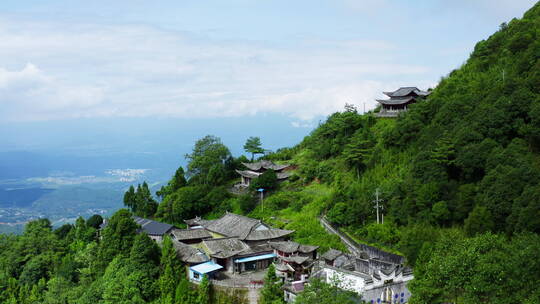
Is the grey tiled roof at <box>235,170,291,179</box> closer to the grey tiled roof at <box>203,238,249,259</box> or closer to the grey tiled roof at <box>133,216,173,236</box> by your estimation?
the grey tiled roof at <box>133,216,173,236</box>

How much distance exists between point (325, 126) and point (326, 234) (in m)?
17.4

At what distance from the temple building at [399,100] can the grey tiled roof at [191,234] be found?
63.0 feet

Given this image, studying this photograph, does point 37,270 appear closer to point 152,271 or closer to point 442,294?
point 152,271

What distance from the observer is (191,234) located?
109 feet

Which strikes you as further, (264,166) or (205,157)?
(205,157)

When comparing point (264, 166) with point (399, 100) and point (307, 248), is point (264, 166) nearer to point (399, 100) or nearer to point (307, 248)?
point (399, 100)

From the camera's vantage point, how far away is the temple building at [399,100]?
4106 cm

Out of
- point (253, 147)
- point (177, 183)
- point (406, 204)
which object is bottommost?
point (177, 183)

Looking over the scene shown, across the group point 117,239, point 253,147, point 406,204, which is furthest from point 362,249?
point 253,147

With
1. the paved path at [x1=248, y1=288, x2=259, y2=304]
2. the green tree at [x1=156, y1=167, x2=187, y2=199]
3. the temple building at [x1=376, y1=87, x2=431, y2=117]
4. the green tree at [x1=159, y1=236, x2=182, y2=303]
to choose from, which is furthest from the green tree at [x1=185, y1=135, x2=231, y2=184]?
the paved path at [x1=248, y1=288, x2=259, y2=304]

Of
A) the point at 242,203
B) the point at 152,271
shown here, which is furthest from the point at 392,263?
the point at 242,203

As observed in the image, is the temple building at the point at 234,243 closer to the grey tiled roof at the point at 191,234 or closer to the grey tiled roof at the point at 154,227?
the grey tiled roof at the point at 191,234

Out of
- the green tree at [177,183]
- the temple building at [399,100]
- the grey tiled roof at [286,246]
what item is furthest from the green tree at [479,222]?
the green tree at [177,183]

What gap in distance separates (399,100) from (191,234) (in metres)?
21.1
